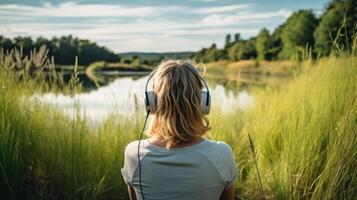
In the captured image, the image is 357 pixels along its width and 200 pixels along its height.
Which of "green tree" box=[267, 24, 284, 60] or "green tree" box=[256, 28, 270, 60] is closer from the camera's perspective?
"green tree" box=[267, 24, 284, 60]

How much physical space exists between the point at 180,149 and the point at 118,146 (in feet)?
6.90

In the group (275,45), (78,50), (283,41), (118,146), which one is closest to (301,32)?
(283,41)

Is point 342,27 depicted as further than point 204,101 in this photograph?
Yes

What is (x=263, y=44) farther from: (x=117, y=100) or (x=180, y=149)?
(x=180, y=149)

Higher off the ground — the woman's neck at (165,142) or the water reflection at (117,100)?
the woman's neck at (165,142)

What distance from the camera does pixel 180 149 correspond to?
2.03 m

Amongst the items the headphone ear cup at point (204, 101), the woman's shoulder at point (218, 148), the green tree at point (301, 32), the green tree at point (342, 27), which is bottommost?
the woman's shoulder at point (218, 148)

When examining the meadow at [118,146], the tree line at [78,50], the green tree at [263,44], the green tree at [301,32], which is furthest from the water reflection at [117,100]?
the green tree at [263,44]

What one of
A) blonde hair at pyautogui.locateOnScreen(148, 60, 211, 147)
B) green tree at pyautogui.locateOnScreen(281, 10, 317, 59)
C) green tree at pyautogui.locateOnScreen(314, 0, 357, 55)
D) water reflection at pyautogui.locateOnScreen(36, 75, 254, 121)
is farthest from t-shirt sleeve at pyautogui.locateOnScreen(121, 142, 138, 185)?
green tree at pyautogui.locateOnScreen(281, 10, 317, 59)

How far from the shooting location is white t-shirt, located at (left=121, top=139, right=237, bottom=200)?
2.02 meters

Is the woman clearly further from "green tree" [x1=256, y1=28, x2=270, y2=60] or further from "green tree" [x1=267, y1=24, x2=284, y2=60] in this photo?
"green tree" [x1=256, y1=28, x2=270, y2=60]

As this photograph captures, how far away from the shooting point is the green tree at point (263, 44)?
2266 inches

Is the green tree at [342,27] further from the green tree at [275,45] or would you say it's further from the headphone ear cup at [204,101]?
the green tree at [275,45]

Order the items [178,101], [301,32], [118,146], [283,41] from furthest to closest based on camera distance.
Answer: [283,41]
[301,32]
[118,146]
[178,101]
